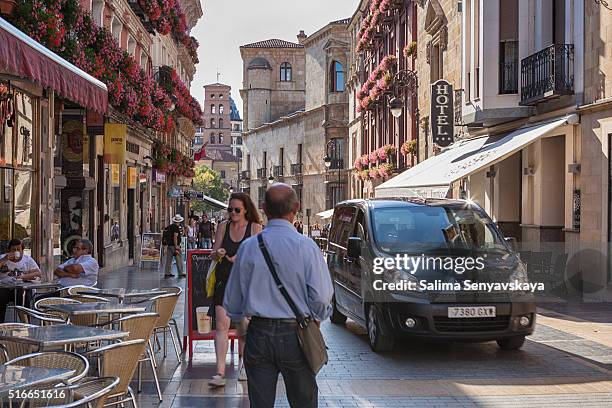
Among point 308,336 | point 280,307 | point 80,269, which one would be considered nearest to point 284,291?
point 280,307

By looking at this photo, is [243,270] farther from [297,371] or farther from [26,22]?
[26,22]

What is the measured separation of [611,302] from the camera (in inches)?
619

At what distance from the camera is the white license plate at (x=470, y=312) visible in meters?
9.80

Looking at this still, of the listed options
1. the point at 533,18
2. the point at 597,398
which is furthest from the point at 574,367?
the point at 533,18

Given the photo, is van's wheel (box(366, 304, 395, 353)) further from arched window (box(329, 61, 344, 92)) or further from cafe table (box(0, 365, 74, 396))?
arched window (box(329, 61, 344, 92))

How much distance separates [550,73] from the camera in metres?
17.7

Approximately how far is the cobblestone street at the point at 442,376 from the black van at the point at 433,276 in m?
0.36

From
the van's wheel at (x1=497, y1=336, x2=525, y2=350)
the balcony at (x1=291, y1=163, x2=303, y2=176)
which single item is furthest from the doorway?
the balcony at (x1=291, y1=163, x2=303, y2=176)

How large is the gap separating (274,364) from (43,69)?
471 cm

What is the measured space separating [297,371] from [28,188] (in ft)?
36.3

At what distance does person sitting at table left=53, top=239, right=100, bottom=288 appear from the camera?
37.1 feet

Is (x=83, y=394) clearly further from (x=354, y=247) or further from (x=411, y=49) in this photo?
(x=411, y=49)

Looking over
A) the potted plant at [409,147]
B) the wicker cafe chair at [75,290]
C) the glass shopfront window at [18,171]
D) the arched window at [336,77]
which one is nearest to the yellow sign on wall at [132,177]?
the potted plant at [409,147]

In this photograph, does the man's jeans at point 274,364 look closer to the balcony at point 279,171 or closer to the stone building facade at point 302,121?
the stone building facade at point 302,121
